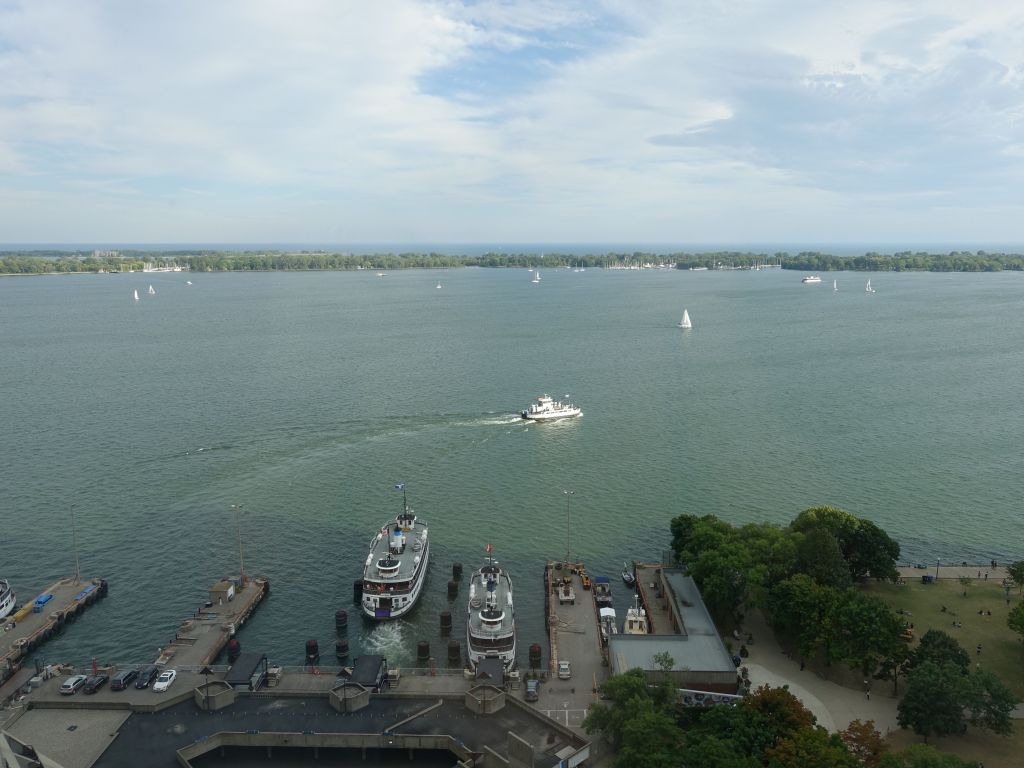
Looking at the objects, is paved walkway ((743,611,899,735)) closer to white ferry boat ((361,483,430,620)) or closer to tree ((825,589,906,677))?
tree ((825,589,906,677))

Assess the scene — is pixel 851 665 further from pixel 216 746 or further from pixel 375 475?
pixel 375 475

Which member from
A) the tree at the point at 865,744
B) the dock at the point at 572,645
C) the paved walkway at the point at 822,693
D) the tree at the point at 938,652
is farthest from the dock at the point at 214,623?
the tree at the point at 938,652

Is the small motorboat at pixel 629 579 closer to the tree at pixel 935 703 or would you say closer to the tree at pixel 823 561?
the tree at pixel 823 561

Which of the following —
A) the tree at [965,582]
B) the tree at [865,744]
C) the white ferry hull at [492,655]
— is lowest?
the white ferry hull at [492,655]

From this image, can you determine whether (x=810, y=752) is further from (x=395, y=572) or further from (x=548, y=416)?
(x=548, y=416)

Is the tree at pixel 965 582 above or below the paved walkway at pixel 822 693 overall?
above

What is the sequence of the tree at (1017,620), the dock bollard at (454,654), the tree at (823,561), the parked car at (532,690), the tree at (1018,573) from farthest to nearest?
the tree at (1018,573) → the tree at (823,561) → the dock bollard at (454,654) → the tree at (1017,620) → the parked car at (532,690)

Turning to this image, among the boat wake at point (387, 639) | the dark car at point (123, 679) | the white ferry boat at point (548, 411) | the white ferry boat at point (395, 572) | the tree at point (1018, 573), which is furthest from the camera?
the white ferry boat at point (548, 411)
